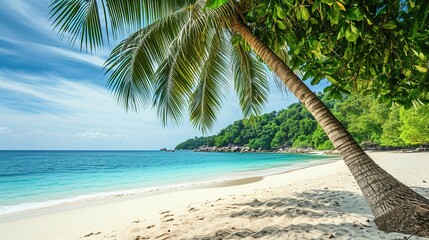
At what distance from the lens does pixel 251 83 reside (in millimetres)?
6574

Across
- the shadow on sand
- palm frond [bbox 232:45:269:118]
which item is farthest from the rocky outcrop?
the shadow on sand

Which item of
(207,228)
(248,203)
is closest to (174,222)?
(207,228)

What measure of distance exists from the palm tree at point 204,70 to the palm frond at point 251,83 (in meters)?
0.02

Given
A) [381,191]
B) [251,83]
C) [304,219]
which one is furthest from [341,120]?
[381,191]

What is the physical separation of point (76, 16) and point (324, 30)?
298cm

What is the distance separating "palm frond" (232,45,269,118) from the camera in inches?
254

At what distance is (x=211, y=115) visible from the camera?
20.8 ft

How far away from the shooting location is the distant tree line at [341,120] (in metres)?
26.1

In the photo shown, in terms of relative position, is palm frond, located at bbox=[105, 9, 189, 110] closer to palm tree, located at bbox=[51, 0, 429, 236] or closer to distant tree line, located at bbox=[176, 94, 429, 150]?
palm tree, located at bbox=[51, 0, 429, 236]

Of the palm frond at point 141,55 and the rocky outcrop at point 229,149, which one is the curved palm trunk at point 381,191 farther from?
the rocky outcrop at point 229,149

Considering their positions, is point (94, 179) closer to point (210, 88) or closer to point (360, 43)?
point (210, 88)

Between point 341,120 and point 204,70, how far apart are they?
5095 centimetres

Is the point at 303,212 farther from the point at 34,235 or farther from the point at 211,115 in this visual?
the point at 34,235

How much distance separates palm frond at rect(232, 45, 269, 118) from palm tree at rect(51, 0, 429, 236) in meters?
0.02
